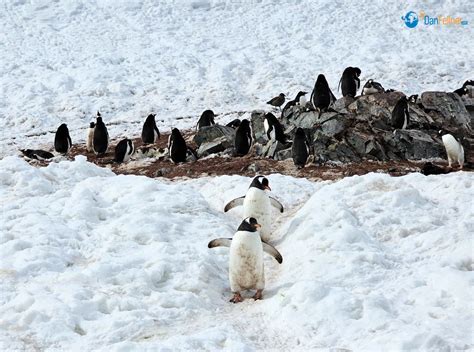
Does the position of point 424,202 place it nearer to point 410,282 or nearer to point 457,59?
point 410,282

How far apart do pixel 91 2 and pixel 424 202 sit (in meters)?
25.6

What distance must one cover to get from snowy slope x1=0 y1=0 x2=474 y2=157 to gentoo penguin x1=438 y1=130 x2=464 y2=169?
8.42 metres

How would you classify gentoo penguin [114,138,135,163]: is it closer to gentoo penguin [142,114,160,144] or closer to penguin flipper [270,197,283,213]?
gentoo penguin [142,114,160,144]

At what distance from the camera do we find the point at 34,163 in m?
15.7

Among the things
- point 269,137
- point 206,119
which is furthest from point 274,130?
point 206,119

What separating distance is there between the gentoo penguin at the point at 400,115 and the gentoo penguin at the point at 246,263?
7981 millimetres

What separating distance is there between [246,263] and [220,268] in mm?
795

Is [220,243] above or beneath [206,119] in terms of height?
above

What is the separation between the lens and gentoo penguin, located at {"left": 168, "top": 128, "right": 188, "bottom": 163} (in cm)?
1442

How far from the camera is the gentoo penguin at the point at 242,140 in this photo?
14.4m

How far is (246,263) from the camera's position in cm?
720

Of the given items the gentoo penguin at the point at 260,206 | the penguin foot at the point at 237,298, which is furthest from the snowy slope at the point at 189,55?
the penguin foot at the point at 237,298

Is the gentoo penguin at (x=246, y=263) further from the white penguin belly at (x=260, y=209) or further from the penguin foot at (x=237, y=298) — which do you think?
the white penguin belly at (x=260, y=209)

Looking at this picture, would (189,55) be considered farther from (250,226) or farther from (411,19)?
(250,226)
